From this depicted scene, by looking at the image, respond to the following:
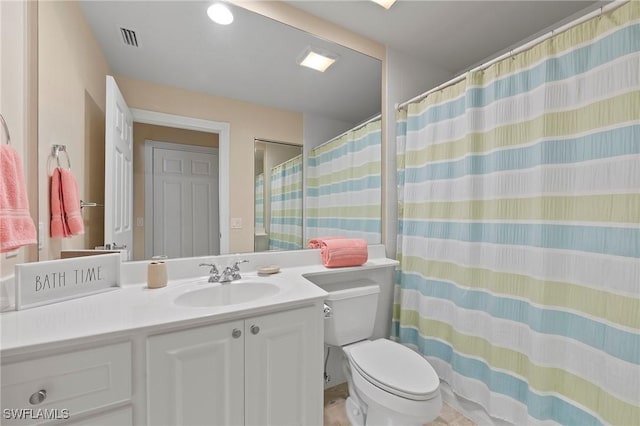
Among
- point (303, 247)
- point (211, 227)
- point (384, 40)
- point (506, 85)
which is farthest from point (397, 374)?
point (384, 40)

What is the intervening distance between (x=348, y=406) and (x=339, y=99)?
2.00 m

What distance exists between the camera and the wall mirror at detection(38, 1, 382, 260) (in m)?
1.06

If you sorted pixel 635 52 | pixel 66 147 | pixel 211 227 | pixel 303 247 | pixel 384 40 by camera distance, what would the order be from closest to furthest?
pixel 635 52 < pixel 66 147 < pixel 211 227 < pixel 303 247 < pixel 384 40

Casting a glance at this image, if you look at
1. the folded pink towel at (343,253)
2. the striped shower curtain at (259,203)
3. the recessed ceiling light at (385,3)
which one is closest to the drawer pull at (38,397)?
the striped shower curtain at (259,203)

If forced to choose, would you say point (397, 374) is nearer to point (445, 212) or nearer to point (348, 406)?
point (348, 406)

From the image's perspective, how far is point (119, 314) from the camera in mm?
851

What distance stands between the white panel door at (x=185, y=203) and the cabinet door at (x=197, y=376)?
1.96ft

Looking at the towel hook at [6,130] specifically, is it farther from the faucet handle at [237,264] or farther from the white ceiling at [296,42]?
the faucet handle at [237,264]

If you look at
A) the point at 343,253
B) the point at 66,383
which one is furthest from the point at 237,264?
the point at 66,383

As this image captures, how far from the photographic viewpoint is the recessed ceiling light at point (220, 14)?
139 cm

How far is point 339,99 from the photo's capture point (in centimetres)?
189

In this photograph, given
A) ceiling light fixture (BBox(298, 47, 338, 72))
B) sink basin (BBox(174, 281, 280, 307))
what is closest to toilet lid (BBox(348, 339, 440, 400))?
sink basin (BBox(174, 281, 280, 307))

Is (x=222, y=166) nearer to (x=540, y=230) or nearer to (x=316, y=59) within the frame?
(x=316, y=59)

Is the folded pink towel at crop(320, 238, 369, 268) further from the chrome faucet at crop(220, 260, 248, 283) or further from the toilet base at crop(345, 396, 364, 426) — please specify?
the toilet base at crop(345, 396, 364, 426)
